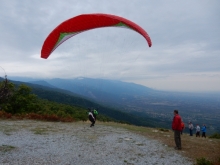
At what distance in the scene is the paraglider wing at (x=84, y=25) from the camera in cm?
870

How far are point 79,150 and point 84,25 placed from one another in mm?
5814

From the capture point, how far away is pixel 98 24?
29.7 ft

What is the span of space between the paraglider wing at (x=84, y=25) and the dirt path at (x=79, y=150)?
476 centimetres

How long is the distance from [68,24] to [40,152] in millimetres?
5854

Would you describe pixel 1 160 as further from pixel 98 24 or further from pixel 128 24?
pixel 128 24

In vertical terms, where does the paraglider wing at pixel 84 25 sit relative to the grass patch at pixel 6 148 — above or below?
above

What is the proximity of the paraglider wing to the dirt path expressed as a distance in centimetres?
476

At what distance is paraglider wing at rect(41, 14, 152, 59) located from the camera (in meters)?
8.70

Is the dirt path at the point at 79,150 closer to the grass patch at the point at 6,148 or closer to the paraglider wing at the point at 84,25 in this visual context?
the grass patch at the point at 6,148

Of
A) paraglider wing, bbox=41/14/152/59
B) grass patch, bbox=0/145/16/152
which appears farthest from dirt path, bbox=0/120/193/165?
paraglider wing, bbox=41/14/152/59

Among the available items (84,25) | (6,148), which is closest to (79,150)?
(6,148)

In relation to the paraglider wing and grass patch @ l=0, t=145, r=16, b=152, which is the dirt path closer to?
grass patch @ l=0, t=145, r=16, b=152

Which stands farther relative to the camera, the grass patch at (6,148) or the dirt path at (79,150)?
the grass patch at (6,148)

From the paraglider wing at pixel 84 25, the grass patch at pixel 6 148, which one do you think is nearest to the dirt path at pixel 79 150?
the grass patch at pixel 6 148
